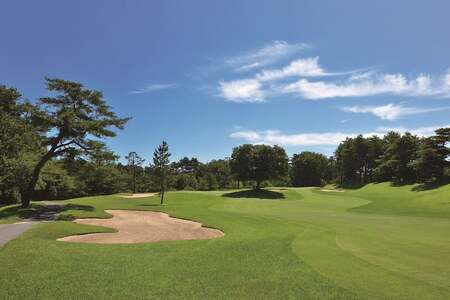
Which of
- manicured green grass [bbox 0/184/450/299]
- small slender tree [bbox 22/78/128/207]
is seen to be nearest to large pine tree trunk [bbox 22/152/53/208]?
small slender tree [bbox 22/78/128/207]

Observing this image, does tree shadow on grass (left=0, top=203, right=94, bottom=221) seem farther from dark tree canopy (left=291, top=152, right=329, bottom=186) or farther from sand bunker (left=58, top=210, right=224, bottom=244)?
dark tree canopy (left=291, top=152, right=329, bottom=186)

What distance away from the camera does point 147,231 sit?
71.3 feet

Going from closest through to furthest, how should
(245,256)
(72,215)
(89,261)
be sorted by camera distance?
(89,261)
(245,256)
(72,215)

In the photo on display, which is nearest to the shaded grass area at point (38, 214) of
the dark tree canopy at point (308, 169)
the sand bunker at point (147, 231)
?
the sand bunker at point (147, 231)

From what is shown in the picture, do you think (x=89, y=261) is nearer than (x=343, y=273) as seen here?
No

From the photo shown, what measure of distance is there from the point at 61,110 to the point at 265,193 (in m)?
43.4

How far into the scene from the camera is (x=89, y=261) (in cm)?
1166

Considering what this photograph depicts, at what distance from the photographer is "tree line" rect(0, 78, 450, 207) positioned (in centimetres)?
3228

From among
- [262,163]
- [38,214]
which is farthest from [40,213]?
[262,163]

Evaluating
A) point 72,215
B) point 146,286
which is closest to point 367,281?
point 146,286

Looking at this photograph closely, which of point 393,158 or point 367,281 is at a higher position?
point 393,158

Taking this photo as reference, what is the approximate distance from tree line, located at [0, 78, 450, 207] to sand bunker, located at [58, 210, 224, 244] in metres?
9.09

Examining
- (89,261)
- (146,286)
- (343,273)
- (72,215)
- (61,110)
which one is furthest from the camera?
(61,110)

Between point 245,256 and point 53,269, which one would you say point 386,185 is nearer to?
point 245,256
